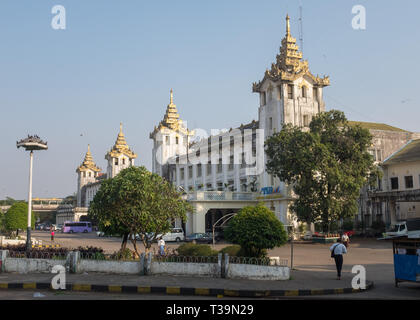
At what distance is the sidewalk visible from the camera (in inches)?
461

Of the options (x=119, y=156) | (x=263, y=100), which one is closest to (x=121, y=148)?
(x=119, y=156)

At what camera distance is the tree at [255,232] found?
14867mm

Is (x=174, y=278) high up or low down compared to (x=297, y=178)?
down

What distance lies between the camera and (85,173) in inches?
4446

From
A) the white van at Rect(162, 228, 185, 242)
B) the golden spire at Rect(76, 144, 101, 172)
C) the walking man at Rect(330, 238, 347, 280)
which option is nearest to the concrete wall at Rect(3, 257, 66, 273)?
the walking man at Rect(330, 238, 347, 280)

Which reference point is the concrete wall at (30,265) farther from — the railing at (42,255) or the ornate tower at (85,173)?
the ornate tower at (85,173)

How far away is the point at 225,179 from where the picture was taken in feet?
166

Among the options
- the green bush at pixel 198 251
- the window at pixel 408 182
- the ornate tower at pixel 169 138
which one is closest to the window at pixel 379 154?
the window at pixel 408 182

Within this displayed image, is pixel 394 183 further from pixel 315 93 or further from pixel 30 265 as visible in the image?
pixel 30 265

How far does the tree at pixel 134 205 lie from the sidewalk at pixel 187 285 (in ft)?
11.3

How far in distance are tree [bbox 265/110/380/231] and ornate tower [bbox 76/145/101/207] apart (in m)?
85.0
